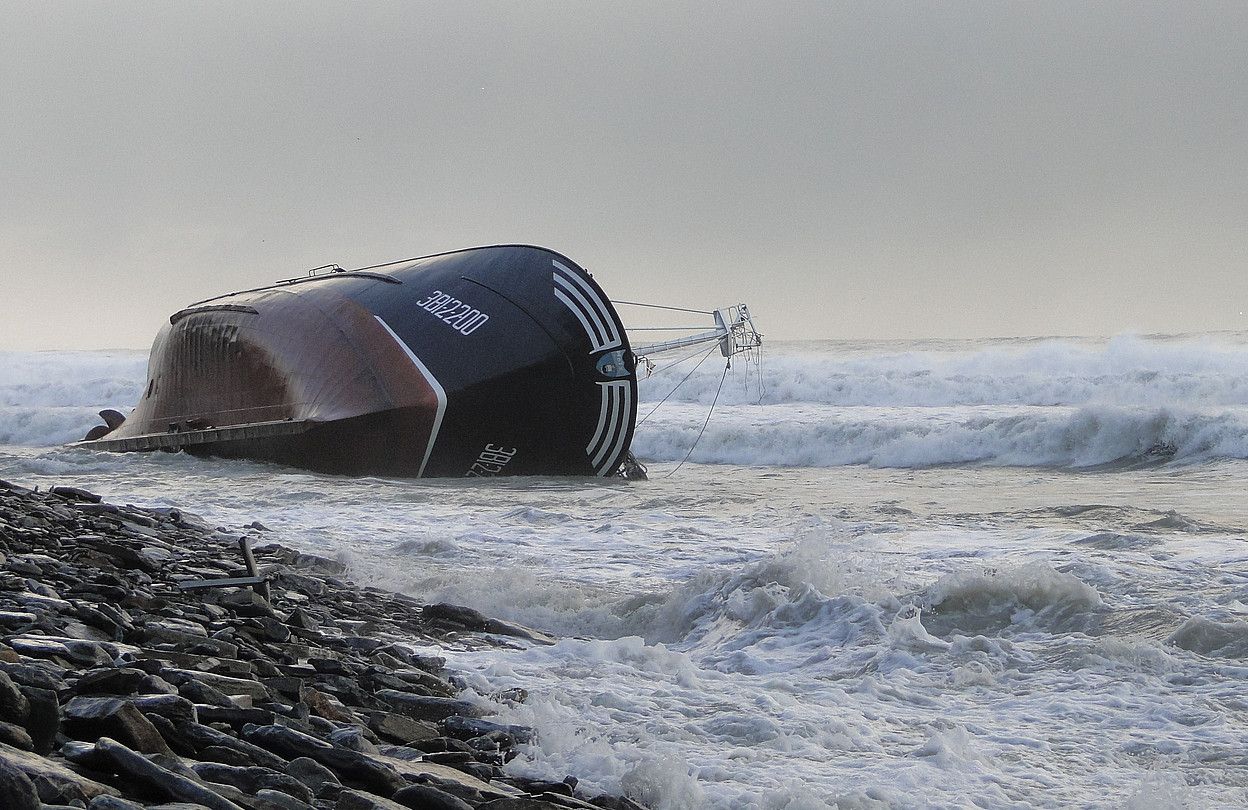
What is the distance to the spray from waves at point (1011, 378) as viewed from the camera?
33.6 m

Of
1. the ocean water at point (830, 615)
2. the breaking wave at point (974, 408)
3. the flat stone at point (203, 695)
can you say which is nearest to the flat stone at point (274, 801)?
the flat stone at point (203, 695)

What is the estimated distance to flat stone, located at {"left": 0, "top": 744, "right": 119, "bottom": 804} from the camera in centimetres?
238

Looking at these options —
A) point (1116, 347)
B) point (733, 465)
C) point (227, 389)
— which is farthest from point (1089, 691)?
point (1116, 347)

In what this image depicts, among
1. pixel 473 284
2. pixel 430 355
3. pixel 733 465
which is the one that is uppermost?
pixel 473 284

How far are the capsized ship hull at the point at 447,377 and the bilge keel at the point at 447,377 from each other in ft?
0.06

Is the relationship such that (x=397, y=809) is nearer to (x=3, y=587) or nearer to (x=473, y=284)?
(x=3, y=587)

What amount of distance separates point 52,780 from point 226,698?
3.70ft

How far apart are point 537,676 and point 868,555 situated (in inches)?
163

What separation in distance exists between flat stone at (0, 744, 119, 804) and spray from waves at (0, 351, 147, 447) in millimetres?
34074

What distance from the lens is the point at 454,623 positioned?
260 inches

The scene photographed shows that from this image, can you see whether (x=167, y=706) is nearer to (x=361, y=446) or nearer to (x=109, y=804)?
(x=109, y=804)

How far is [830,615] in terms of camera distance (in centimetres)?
680

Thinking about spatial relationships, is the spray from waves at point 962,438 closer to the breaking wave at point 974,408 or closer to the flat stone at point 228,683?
the breaking wave at point 974,408

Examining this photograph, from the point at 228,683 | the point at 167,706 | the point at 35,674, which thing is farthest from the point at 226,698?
the point at 35,674
